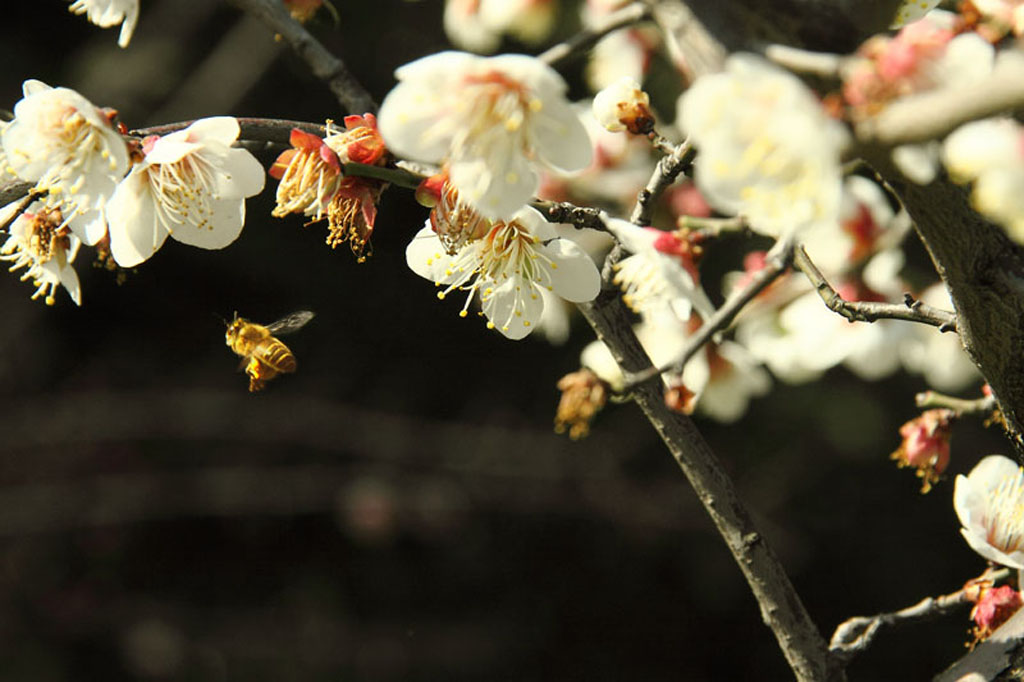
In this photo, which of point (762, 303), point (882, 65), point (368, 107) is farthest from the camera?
point (762, 303)

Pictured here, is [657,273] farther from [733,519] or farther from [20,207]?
[20,207]

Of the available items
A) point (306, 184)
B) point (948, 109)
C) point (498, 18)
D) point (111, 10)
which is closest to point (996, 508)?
point (948, 109)

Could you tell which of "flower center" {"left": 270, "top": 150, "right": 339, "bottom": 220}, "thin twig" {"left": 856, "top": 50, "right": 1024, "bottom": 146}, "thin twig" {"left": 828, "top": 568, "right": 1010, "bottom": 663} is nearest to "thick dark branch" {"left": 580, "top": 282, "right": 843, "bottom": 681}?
"thin twig" {"left": 828, "top": 568, "right": 1010, "bottom": 663}

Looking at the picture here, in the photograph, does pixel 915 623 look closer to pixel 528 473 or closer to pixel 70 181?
pixel 70 181

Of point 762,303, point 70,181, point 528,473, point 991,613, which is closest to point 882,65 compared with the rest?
point 991,613

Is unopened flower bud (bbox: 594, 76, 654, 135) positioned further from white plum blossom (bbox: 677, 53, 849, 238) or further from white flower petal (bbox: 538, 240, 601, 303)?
white plum blossom (bbox: 677, 53, 849, 238)

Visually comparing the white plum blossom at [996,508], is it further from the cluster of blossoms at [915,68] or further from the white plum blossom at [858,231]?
the white plum blossom at [858,231]
